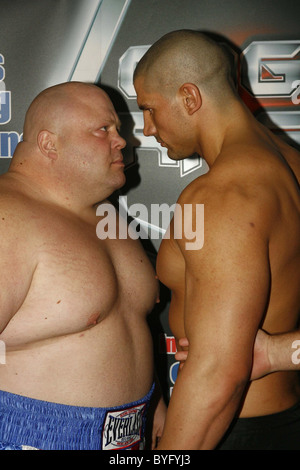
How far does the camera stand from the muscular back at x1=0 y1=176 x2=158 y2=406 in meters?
1.35

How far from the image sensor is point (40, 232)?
4.62 feet

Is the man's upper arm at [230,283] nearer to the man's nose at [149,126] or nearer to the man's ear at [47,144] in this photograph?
the man's nose at [149,126]

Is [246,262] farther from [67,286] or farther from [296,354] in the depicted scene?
[67,286]

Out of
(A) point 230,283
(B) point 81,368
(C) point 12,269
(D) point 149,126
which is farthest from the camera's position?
(D) point 149,126

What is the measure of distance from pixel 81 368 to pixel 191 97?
2.76ft

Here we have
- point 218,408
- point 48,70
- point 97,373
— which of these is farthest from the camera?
point 48,70

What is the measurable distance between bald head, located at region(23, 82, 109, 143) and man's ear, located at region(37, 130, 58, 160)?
0.06 feet

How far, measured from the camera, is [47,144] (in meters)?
1.58

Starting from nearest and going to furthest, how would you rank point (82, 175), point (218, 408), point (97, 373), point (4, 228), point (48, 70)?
1. point (218, 408)
2. point (4, 228)
3. point (97, 373)
4. point (82, 175)
5. point (48, 70)

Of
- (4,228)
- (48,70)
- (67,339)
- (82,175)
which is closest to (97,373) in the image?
(67,339)

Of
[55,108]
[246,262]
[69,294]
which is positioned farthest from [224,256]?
[55,108]

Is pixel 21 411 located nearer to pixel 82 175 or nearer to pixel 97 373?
pixel 97 373

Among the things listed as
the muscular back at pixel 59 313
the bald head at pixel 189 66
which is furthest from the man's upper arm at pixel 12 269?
the bald head at pixel 189 66

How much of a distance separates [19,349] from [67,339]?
5.4 inches
